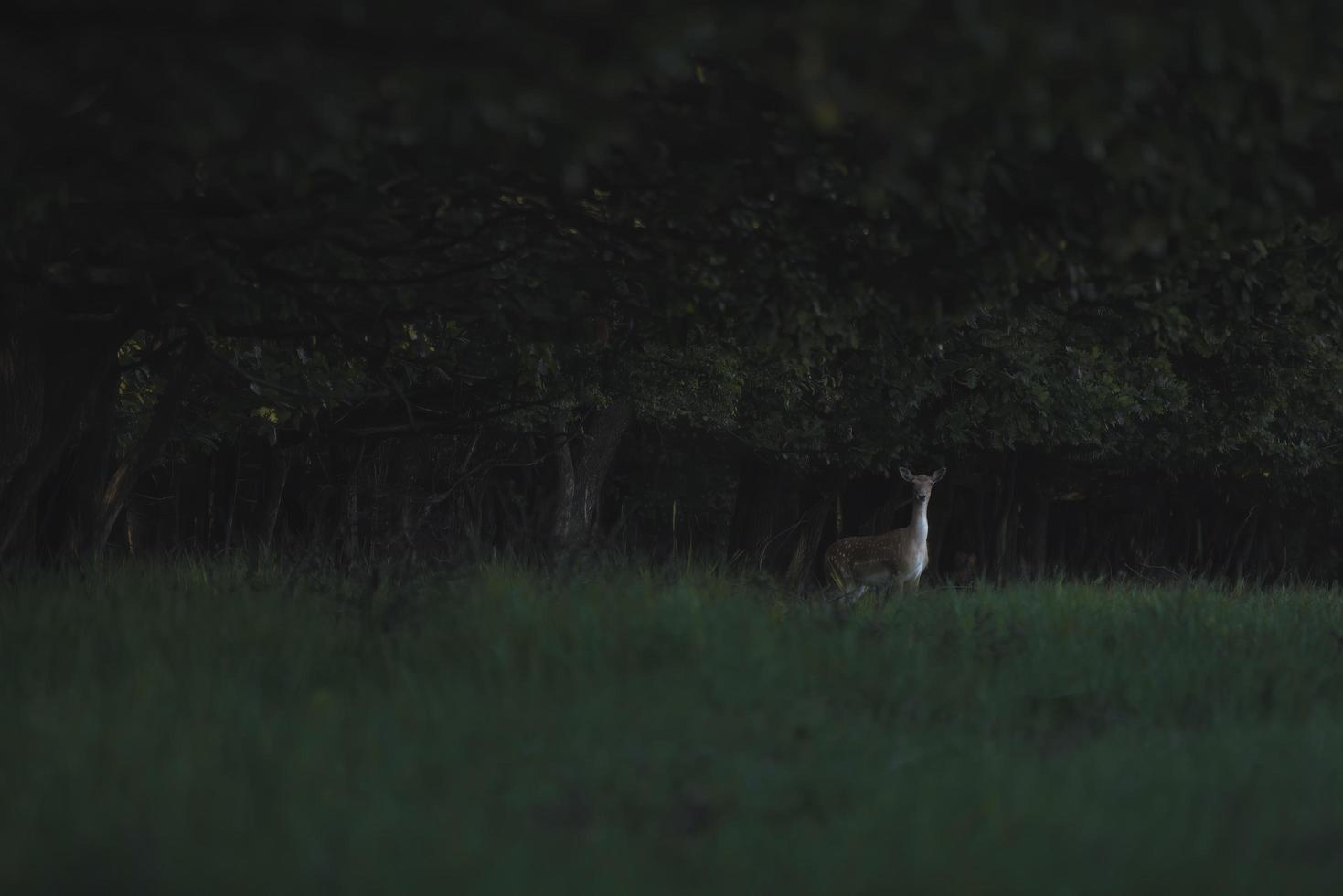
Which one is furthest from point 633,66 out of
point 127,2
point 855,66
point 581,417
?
point 581,417

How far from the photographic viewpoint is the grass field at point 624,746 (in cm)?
533

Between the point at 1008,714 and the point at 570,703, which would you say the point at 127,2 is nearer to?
the point at 570,703

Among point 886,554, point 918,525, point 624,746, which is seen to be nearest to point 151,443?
point 624,746

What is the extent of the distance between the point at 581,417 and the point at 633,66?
62.5 ft

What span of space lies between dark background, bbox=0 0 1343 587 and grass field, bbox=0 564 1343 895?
6.64 feet

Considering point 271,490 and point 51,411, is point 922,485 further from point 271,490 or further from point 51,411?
point 51,411

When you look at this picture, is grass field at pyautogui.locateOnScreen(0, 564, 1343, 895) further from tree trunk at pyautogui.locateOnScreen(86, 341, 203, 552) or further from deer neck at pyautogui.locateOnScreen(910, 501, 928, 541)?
deer neck at pyautogui.locateOnScreen(910, 501, 928, 541)

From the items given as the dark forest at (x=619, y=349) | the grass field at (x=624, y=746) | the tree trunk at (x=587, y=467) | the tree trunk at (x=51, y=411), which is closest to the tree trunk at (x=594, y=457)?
the tree trunk at (x=587, y=467)

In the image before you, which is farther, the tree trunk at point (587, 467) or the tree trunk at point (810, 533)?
the tree trunk at point (810, 533)

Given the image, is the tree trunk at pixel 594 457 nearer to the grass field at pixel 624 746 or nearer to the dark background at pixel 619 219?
the dark background at pixel 619 219

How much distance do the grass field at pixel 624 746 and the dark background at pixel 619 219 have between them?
2.02 m

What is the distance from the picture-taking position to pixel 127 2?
5902 millimetres

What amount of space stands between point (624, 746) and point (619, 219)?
506 cm

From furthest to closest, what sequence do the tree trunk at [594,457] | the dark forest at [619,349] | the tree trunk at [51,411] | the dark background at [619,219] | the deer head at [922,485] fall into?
the deer head at [922,485] < the tree trunk at [594,457] < the tree trunk at [51,411] < the dark background at [619,219] < the dark forest at [619,349]
